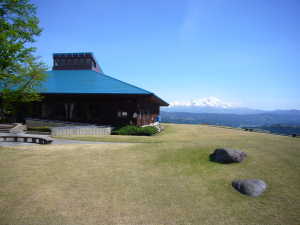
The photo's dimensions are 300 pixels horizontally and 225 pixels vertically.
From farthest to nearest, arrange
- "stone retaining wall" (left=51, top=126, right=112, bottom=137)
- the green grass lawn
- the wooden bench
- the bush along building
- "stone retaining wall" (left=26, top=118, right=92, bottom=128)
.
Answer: the bush along building < "stone retaining wall" (left=26, top=118, right=92, bottom=128) < "stone retaining wall" (left=51, top=126, right=112, bottom=137) < the wooden bench < the green grass lawn

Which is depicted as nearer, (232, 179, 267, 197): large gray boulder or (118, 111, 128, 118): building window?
(232, 179, 267, 197): large gray boulder

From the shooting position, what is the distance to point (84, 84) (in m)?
25.5

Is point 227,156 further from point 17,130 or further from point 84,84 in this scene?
point 84,84

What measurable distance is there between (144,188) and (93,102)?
1947cm

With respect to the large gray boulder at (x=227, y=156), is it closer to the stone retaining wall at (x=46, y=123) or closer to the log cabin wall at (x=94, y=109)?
the log cabin wall at (x=94, y=109)

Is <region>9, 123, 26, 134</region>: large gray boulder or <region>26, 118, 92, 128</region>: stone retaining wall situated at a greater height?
<region>26, 118, 92, 128</region>: stone retaining wall

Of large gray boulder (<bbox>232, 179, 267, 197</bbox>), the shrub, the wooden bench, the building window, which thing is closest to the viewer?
large gray boulder (<bbox>232, 179, 267, 197</bbox>)

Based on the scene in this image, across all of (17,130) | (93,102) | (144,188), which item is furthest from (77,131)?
(144,188)

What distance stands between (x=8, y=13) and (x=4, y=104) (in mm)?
5792

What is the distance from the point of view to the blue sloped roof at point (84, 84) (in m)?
22.6

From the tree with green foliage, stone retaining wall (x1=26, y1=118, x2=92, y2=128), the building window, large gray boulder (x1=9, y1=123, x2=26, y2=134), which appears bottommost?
large gray boulder (x1=9, y1=123, x2=26, y2=134)

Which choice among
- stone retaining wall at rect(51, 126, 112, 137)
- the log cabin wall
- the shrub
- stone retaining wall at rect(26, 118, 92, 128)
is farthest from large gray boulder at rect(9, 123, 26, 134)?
the shrub

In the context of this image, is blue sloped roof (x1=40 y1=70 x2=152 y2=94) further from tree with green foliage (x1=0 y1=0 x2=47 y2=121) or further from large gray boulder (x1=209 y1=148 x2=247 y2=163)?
large gray boulder (x1=209 y1=148 x2=247 y2=163)

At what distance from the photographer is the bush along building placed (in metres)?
22.5
